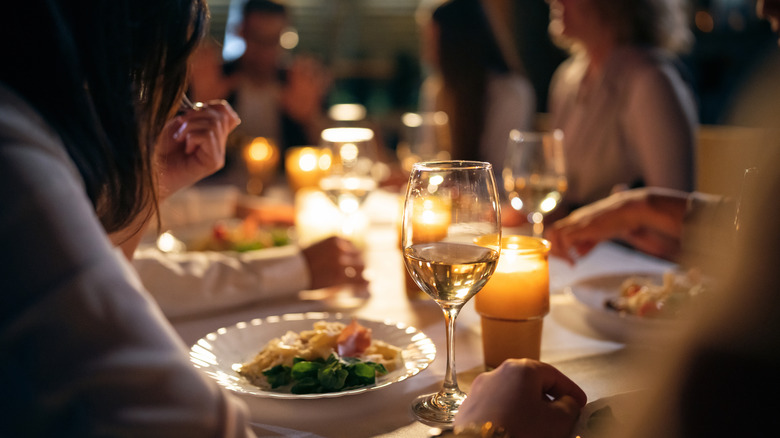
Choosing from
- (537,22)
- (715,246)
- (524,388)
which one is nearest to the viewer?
(524,388)

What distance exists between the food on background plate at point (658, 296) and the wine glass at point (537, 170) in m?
0.27

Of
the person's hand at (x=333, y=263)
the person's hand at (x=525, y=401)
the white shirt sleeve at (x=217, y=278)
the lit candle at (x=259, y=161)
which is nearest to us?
the person's hand at (x=525, y=401)

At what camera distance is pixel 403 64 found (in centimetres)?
504

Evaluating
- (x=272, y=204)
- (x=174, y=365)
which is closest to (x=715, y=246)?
(x=174, y=365)

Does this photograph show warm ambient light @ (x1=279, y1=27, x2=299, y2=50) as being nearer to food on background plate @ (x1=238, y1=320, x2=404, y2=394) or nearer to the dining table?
the dining table

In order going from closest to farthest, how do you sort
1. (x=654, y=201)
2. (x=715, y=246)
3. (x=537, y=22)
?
(x=715, y=246), (x=654, y=201), (x=537, y=22)

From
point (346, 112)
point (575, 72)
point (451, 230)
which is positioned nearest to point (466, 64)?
point (575, 72)

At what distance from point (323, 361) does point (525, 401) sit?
267 millimetres

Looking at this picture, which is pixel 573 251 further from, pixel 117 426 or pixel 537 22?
pixel 537 22

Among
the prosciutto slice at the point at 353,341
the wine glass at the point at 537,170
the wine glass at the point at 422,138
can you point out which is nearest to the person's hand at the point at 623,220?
the wine glass at the point at 537,170

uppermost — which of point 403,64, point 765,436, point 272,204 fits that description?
point 403,64

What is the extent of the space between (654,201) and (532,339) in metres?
0.55

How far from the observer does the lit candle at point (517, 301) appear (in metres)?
0.84

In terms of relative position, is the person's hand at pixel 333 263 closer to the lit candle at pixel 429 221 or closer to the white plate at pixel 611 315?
the white plate at pixel 611 315
